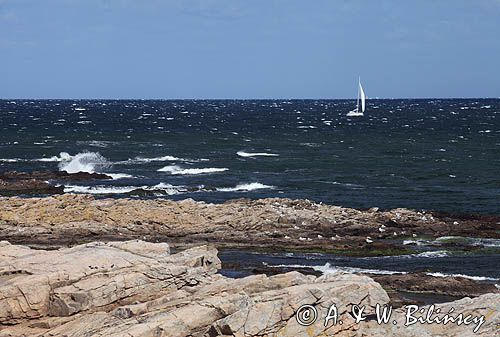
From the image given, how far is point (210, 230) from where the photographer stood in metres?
39.2

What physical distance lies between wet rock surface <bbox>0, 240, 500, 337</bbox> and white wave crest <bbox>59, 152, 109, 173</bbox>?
46.7 meters

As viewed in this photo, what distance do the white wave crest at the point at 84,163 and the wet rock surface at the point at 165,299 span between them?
1838 inches

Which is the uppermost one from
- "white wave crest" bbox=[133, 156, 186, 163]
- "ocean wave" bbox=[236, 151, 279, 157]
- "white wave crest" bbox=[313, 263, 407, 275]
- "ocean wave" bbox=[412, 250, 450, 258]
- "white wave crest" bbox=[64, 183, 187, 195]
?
"white wave crest" bbox=[313, 263, 407, 275]

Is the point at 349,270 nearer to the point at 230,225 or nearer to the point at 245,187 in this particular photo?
the point at 230,225

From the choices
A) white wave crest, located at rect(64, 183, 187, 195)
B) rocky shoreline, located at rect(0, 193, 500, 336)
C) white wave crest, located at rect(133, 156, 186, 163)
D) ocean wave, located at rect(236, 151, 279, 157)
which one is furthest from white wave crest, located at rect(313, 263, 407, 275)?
ocean wave, located at rect(236, 151, 279, 157)

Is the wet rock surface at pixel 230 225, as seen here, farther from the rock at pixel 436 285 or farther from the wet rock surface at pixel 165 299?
the wet rock surface at pixel 165 299

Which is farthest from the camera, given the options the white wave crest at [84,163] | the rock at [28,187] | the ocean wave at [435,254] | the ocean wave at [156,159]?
the ocean wave at [156,159]

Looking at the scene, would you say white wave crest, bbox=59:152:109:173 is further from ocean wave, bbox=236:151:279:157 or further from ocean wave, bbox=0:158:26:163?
ocean wave, bbox=236:151:279:157

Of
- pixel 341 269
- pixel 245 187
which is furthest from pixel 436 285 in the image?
pixel 245 187

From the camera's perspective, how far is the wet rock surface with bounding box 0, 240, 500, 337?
664 inches

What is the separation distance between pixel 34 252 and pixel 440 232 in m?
23.9

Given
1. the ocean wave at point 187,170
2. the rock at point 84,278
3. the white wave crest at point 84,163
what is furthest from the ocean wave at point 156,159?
the rock at point 84,278

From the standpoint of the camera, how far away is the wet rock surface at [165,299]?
16.9 m

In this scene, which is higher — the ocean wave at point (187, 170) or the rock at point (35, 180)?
the rock at point (35, 180)
